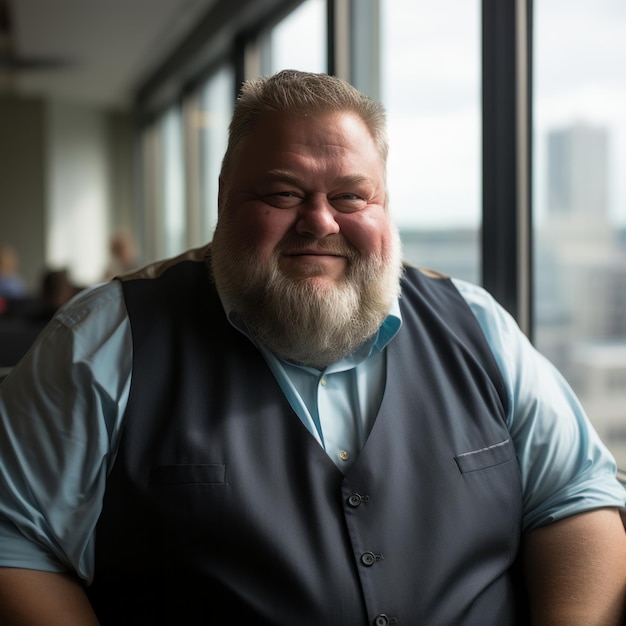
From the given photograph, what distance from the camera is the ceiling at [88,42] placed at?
6.24m

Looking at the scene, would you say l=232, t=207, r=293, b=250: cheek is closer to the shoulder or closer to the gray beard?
the gray beard

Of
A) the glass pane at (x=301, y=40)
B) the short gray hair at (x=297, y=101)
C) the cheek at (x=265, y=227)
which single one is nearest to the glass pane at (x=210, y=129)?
the glass pane at (x=301, y=40)

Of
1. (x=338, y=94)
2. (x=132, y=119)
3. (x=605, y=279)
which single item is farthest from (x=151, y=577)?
(x=132, y=119)

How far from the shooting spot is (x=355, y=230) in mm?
1312

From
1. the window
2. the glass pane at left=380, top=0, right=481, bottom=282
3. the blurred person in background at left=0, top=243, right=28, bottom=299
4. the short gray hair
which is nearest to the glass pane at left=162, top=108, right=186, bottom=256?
the window

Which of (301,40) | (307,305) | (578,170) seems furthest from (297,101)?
(301,40)

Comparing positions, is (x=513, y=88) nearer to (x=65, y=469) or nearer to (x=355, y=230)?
(x=355, y=230)

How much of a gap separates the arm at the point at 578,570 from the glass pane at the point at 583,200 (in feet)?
2.57

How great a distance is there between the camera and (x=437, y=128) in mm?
3068

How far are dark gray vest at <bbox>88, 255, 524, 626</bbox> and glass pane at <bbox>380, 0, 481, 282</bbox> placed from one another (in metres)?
1.36

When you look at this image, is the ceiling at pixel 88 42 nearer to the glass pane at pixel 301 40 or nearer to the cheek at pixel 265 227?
the glass pane at pixel 301 40

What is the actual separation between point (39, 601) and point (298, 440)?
1.42 ft

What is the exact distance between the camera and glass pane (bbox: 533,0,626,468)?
7.11 feet

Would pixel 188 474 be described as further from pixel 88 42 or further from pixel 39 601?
pixel 88 42
